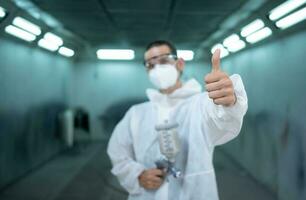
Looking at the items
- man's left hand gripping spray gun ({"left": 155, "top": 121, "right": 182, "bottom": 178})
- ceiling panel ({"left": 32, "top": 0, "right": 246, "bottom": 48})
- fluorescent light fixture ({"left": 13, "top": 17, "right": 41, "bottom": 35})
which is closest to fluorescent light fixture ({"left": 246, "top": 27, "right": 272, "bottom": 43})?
ceiling panel ({"left": 32, "top": 0, "right": 246, "bottom": 48})

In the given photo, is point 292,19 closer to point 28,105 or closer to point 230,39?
point 230,39

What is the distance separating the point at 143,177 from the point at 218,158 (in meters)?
0.53

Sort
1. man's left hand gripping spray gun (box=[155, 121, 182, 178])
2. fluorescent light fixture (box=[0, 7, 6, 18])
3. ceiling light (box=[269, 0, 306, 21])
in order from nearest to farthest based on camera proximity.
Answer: man's left hand gripping spray gun (box=[155, 121, 182, 178]) < ceiling light (box=[269, 0, 306, 21]) < fluorescent light fixture (box=[0, 7, 6, 18])

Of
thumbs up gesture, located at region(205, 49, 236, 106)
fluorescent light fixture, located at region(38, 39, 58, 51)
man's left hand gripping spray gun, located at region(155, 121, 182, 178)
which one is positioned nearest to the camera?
thumbs up gesture, located at region(205, 49, 236, 106)

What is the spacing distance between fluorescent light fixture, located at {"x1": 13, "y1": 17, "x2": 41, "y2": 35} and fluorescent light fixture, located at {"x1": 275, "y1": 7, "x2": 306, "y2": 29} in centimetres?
101

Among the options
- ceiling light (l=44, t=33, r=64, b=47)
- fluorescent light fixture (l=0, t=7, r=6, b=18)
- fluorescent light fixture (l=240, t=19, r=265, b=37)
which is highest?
fluorescent light fixture (l=0, t=7, r=6, b=18)

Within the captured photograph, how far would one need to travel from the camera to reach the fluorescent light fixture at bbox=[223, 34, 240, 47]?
1246 millimetres

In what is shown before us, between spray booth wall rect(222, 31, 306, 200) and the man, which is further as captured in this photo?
spray booth wall rect(222, 31, 306, 200)

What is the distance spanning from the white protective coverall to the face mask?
0.04 meters

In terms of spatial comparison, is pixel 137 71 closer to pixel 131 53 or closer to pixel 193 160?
pixel 131 53

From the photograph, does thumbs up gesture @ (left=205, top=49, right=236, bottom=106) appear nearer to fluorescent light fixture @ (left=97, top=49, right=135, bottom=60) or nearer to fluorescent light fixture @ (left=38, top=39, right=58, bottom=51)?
fluorescent light fixture @ (left=97, top=49, right=135, bottom=60)

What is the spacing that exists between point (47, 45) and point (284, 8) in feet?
3.37

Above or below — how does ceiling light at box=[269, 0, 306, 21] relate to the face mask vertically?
above

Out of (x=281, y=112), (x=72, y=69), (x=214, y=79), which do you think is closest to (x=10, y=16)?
(x=72, y=69)
